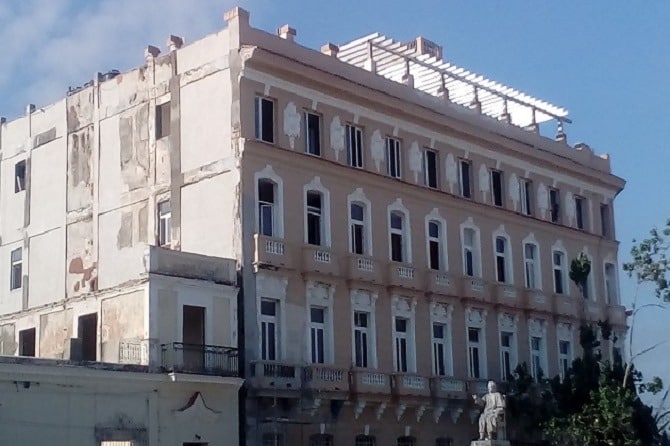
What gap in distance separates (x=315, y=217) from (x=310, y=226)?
34cm

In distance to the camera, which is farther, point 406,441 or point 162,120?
point 406,441

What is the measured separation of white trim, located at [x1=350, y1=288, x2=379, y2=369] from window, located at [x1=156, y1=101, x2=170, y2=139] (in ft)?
25.4

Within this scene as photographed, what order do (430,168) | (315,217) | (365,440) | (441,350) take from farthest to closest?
(430,168)
(441,350)
(315,217)
(365,440)

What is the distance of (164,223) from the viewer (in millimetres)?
35594

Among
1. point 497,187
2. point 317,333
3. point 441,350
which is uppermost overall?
point 497,187

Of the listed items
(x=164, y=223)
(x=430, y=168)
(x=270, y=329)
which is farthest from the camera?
(x=430, y=168)

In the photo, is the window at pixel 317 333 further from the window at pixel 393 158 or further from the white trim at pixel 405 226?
the window at pixel 393 158

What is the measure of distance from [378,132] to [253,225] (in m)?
6.71

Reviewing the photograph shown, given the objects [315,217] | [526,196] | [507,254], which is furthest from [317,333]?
[526,196]

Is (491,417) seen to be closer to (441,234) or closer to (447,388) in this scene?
(447,388)

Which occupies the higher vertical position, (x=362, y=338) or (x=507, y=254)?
(x=507, y=254)

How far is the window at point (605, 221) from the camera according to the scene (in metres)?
47.9

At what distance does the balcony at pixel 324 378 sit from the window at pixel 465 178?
9.89m

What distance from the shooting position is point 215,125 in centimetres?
3397
